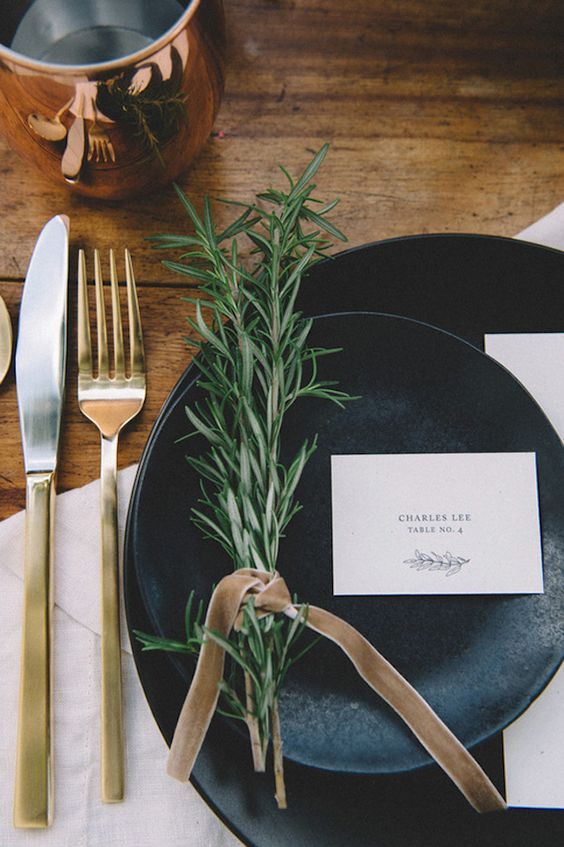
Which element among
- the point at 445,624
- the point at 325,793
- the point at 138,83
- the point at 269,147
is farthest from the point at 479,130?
the point at 325,793

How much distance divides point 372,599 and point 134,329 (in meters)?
0.34

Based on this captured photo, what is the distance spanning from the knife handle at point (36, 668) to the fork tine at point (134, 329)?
0.14m

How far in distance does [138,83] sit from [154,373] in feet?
0.88

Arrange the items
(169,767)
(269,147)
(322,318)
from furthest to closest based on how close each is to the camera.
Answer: (269,147) → (322,318) → (169,767)

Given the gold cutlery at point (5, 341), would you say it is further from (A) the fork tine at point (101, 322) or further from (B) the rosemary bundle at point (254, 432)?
(B) the rosemary bundle at point (254, 432)

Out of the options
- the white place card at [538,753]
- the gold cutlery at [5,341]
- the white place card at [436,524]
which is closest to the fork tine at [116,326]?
the gold cutlery at [5,341]

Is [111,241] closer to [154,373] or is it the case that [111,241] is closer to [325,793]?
[154,373]

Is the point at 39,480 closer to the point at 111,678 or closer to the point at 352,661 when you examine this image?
the point at 111,678

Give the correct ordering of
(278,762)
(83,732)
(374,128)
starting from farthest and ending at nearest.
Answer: (374,128)
(83,732)
(278,762)

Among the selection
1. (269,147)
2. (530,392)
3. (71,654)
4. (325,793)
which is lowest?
(325,793)

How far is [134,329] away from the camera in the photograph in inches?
29.3

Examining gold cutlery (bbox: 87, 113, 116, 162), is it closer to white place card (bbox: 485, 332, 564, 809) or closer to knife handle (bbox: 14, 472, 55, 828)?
knife handle (bbox: 14, 472, 55, 828)

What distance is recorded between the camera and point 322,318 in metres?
0.69

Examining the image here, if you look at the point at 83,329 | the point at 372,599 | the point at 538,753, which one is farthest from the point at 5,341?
the point at 538,753
